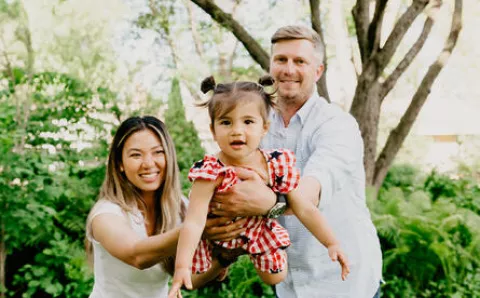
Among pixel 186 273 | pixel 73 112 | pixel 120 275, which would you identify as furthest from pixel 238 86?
pixel 73 112

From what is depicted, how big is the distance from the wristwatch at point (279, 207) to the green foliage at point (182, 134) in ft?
19.4

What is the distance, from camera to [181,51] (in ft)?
54.3

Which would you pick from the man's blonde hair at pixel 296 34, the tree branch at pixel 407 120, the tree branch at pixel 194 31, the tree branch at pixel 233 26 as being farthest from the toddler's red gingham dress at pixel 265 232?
the tree branch at pixel 194 31

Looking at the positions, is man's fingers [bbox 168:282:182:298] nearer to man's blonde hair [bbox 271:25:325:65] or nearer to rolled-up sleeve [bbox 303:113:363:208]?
rolled-up sleeve [bbox 303:113:363:208]

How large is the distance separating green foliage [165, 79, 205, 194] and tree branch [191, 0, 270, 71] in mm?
2221

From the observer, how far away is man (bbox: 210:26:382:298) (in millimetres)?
2652

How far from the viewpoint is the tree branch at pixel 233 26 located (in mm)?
6480

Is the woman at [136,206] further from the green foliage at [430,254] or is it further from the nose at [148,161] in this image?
the green foliage at [430,254]

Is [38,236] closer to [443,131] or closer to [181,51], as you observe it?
[181,51]

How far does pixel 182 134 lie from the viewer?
339 inches

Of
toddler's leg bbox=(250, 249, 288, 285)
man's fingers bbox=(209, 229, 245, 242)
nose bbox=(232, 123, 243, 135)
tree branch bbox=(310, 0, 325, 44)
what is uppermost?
tree branch bbox=(310, 0, 325, 44)

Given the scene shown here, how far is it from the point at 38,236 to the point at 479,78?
65.3 feet

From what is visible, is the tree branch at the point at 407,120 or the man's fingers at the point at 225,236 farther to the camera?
the tree branch at the point at 407,120

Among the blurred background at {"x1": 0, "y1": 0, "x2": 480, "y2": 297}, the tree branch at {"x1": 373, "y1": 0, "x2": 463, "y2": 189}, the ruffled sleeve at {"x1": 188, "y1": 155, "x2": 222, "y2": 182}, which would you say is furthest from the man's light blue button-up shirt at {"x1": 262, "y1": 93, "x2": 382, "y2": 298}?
the tree branch at {"x1": 373, "y1": 0, "x2": 463, "y2": 189}
